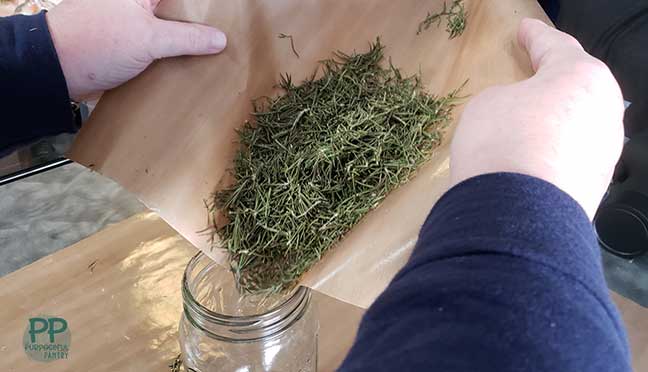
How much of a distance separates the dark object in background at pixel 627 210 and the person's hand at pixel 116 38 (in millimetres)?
597

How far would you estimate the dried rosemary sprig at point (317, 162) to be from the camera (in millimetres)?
586

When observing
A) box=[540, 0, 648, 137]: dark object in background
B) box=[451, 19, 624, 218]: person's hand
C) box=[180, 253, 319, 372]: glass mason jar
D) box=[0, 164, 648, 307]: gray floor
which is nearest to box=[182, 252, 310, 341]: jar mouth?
box=[180, 253, 319, 372]: glass mason jar

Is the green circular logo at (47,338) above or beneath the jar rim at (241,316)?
beneath

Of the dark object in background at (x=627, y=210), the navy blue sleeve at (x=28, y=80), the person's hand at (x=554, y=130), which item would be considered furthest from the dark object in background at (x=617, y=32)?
the navy blue sleeve at (x=28, y=80)

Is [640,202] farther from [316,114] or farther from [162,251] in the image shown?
[162,251]

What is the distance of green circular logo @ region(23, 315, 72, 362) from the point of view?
76cm

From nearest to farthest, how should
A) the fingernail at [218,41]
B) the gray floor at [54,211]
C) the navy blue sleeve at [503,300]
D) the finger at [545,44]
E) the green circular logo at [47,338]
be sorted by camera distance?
the navy blue sleeve at [503,300] < the finger at [545,44] < the fingernail at [218,41] < the green circular logo at [47,338] < the gray floor at [54,211]

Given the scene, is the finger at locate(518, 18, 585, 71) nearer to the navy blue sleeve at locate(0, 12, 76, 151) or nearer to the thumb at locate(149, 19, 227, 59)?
the thumb at locate(149, 19, 227, 59)

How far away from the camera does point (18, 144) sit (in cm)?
66

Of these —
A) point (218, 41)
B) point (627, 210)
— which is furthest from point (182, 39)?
point (627, 210)

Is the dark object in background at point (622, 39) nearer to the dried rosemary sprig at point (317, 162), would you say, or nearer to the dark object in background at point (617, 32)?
the dark object in background at point (617, 32)

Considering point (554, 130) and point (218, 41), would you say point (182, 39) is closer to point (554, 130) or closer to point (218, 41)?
point (218, 41)

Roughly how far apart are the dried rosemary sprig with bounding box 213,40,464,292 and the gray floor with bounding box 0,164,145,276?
56cm

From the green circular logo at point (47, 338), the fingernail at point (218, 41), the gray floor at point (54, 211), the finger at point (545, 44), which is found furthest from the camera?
the gray floor at point (54, 211)
